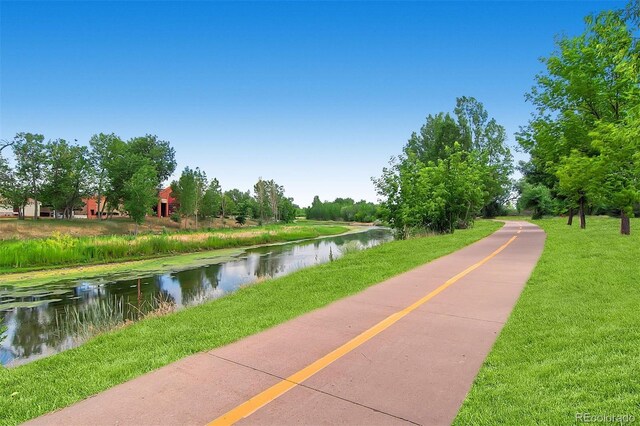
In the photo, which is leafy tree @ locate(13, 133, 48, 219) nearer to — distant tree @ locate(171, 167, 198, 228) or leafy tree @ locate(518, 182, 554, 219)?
distant tree @ locate(171, 167, 198, 228)

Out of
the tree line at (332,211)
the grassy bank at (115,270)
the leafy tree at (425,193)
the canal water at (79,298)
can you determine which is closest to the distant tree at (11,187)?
the grassy bank at (115,270)

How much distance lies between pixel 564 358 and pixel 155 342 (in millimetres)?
5515

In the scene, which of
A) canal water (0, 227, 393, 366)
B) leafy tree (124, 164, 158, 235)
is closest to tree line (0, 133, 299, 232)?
leafy tree (124, 164, 158, 235)

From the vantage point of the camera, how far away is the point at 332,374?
416 centimetres

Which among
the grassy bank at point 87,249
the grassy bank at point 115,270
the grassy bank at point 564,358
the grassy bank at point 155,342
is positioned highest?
the grassy bank at point 564,358

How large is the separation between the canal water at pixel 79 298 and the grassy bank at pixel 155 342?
2.17 meters

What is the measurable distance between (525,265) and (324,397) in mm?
9551

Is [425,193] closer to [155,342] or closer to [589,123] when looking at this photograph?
[589,123]

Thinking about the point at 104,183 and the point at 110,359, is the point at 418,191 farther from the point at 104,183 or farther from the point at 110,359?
the point at 104,183

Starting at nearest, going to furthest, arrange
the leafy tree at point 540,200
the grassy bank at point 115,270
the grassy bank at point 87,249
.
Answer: the grassy bank at point 115,270 < the grassy bank at point 87,249 < the leafy tree at point 540,200

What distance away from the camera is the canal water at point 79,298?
29.9 ft

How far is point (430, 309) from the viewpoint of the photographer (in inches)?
262

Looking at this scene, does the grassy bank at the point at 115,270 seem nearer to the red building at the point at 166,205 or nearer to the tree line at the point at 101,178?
the tree line at the point at 101,178

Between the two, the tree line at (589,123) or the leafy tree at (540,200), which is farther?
the leafy tree at (540,200)
